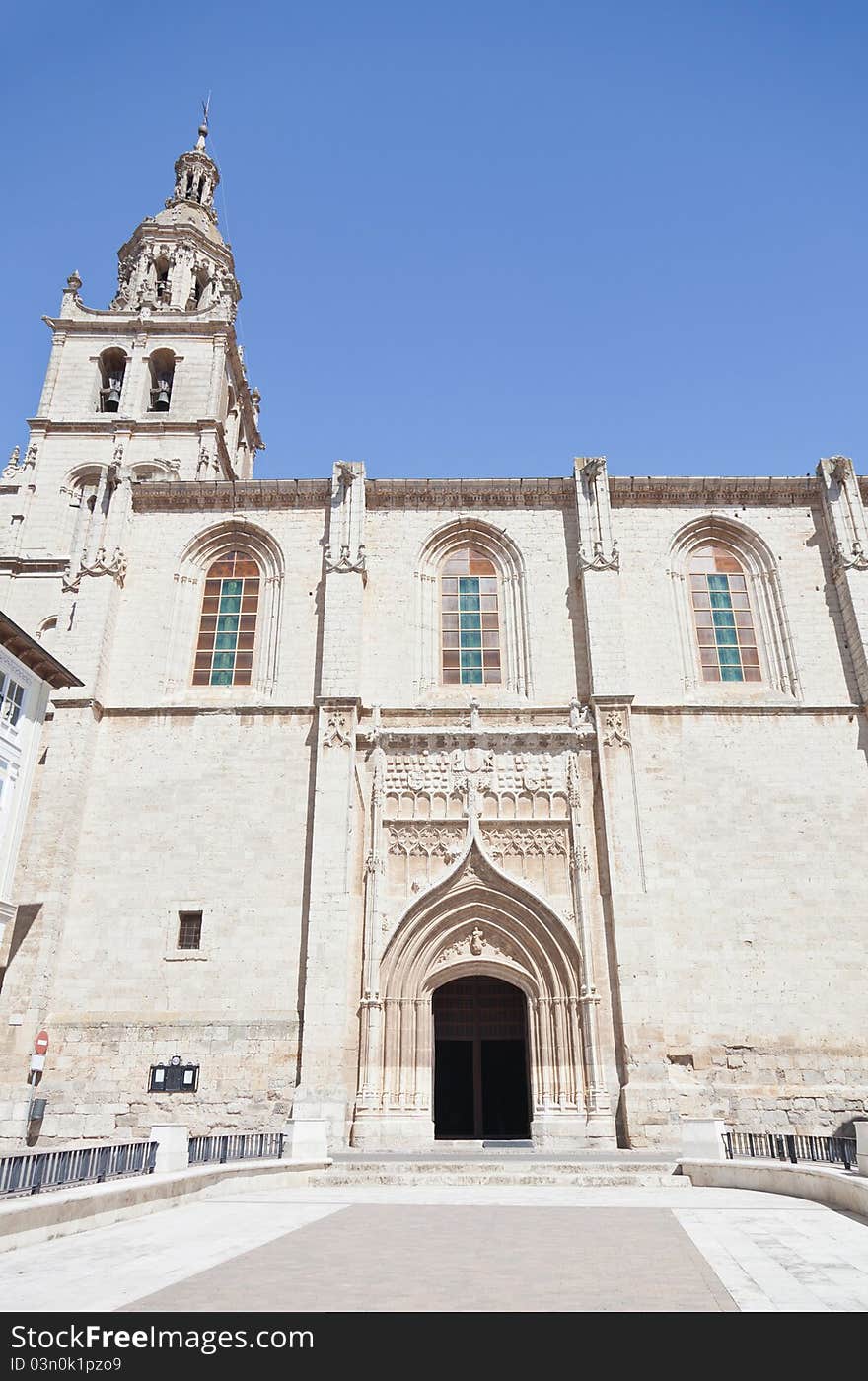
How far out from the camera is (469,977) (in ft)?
61.8

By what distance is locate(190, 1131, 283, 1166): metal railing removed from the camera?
12281 millimetres

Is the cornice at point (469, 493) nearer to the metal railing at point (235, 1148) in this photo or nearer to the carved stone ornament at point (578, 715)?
the carved stone ornament at point (578, 715)

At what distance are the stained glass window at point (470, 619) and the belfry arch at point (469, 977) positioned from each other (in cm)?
421

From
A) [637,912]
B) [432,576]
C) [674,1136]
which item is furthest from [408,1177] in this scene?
[432,576]

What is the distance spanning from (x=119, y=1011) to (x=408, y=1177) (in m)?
7.28

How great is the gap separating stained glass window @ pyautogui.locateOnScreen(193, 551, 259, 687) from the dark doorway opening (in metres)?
8.70

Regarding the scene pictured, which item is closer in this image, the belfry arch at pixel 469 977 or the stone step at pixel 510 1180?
the stone step at pixel 510 1180

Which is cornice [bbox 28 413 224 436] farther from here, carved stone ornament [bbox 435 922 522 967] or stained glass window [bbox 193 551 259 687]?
carved stone ornament [bbox 435 922 522 967]

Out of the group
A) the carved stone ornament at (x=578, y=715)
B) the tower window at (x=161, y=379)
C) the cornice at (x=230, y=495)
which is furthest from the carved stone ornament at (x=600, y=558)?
the tower window at (x=161, y=379)

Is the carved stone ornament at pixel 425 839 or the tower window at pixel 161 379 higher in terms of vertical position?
the tower window at pixel 161 379

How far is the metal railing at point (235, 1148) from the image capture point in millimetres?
12281

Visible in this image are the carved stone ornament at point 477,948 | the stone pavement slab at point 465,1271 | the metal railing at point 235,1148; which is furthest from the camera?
the carved stone ornament at point 477,948

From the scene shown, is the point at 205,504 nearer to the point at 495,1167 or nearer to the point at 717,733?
the point at 717,733

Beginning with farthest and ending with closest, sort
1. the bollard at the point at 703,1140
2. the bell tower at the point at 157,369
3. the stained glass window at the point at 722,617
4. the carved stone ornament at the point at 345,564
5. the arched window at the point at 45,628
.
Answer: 1. the bell tower at the point at 157,369
2. the arched window at the point at 45,628
3. the stained glass window at the point at 722,617
4. the carved stone ornament at the point at 345,564
5. the bollard at the point at 703,1140
